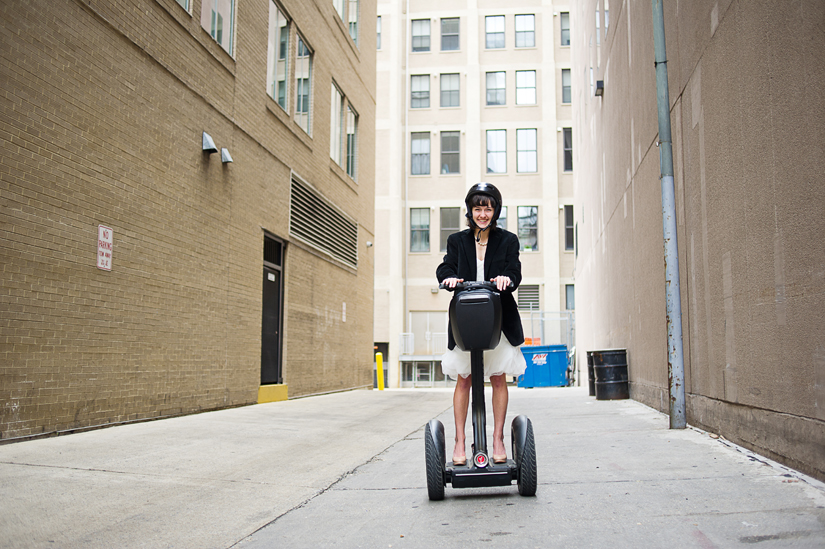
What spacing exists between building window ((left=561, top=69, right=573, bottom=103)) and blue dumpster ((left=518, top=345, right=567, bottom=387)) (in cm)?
1623

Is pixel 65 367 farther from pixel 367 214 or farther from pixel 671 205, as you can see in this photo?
pixel 367 214

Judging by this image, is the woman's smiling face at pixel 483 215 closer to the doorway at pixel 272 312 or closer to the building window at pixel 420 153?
the doorway at pixel 272 312

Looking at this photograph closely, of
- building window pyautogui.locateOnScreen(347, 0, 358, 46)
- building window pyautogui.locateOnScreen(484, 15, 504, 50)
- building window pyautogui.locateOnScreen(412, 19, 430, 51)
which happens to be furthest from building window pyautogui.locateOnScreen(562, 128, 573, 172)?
building window pyautogui.locateOnScreen(347, 0, 358, 46)

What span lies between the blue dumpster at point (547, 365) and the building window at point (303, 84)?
11630mm

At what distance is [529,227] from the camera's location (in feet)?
114

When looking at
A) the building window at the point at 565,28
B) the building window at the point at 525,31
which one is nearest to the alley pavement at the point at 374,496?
the building window at the point at 565,28

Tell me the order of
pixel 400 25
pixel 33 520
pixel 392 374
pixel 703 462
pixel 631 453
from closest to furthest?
pixel 33 520, pixel 703 462, pixel 631 453, pixel 392 374, pixel 400 25

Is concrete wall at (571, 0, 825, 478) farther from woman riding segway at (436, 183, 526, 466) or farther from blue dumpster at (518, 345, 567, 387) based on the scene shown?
blue dumpster at (518, 345, 567, 387)

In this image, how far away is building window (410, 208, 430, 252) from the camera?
35.4 m

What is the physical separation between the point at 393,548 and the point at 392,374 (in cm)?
3055

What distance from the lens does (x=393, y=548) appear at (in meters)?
3.31

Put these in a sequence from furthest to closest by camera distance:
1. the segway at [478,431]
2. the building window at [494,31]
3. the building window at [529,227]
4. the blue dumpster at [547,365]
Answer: the building window at [494,31] < the building window at [529,227] < the blue dumpster at [547,365] < the segway at [478,431]

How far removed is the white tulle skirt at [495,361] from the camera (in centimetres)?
425

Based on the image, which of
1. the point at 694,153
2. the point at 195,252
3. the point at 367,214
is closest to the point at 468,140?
the point at 367,214
